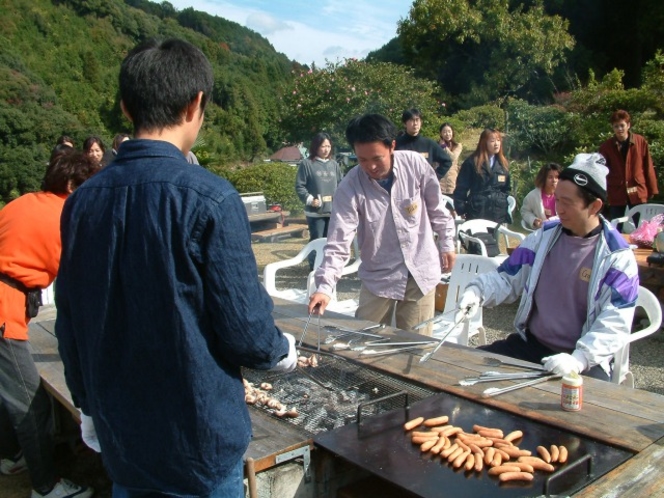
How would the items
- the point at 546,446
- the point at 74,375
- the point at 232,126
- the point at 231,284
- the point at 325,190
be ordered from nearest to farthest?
the point at 231,284, the point at 74,375, the point at 546,446, the point at 325,190, the point at 232,126

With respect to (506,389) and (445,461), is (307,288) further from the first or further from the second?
(445,461)

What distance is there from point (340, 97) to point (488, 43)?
28.6 ft

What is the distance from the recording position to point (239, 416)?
56.4 inches

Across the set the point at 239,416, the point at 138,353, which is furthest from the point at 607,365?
the point at 138,353

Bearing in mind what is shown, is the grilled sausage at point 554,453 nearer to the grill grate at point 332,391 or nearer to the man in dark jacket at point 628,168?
the grill grate at point 332,391

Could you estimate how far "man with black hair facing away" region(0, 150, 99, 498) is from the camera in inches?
115

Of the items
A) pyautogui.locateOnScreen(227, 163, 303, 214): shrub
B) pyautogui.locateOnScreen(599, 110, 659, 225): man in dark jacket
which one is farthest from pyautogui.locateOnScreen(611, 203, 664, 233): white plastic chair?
pyautogui.locateOnScreen(227, 163, 303, 214): shrub

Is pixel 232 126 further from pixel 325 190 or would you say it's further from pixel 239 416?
pixel 239 416

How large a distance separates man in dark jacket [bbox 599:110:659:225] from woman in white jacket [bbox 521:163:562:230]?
4.35 feet

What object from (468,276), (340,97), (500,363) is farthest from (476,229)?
(340,97)

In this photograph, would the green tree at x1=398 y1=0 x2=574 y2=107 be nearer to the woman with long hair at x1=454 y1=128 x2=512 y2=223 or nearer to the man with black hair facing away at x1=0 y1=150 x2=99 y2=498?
the woman with long hair at x1=454 y1=128 x2=512 y2=223

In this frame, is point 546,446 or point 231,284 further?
point 546,446

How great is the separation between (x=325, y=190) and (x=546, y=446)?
5.43 metres

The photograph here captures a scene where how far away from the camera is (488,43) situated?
2033 cm
